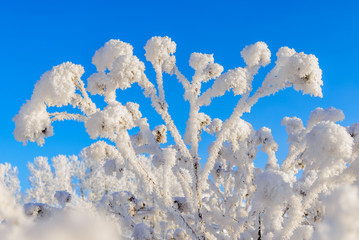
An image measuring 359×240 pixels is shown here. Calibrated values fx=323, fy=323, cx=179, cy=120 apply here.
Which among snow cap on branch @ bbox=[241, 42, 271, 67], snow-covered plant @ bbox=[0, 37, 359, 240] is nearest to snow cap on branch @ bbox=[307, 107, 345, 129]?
snow-covered plant @ bbox=[0, 37, 359, 240]

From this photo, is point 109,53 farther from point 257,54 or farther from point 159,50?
point 257,54

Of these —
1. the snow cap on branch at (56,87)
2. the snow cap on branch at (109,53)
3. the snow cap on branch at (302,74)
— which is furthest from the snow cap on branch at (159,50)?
the snow cap on branch at (302,74)

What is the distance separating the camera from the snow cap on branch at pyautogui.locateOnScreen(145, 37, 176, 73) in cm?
431

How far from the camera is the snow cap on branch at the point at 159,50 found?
4312 mm

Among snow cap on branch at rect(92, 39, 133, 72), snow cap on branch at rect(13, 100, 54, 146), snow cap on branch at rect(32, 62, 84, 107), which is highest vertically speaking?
snow cap on branch at rect(92, 39, 133, 72)

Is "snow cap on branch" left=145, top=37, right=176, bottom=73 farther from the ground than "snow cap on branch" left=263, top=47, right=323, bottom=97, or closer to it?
farther from the ground

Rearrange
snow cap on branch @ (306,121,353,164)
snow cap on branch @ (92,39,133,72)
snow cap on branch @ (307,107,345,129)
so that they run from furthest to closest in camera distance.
Result: snow cap on branch @ (307,107,345,129), snow cap on branch @ (92,39,133,72), snow cap on branch @ (306,121,353,164)

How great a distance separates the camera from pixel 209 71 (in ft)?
15.2

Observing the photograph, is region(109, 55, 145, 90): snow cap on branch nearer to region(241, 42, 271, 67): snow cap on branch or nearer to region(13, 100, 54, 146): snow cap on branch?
region(13, 100, 54, 146): snow cap on branch

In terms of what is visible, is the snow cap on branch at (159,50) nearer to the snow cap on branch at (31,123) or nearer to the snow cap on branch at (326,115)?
the snow cap on branch at (31,123)

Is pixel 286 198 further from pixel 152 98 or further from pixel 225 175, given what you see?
pixel 225 175

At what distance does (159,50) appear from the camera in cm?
432

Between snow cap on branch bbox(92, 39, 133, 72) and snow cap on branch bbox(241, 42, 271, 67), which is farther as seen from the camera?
snow cap on branch bbox(241, 42, 271, 67)

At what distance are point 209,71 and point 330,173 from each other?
2.35m
